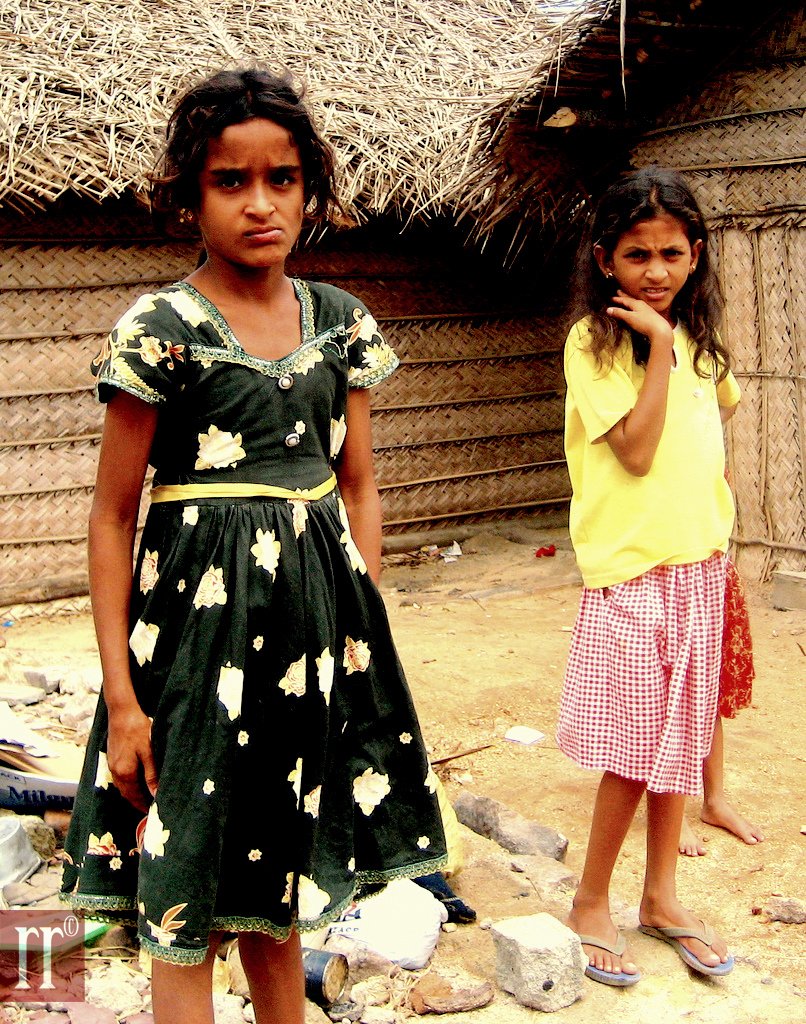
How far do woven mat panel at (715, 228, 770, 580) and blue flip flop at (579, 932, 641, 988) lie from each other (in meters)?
3.51

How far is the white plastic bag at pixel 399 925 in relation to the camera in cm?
241

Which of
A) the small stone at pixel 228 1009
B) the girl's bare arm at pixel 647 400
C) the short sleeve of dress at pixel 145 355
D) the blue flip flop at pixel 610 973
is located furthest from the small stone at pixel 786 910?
the short sleeve of dress at pixel 145 355

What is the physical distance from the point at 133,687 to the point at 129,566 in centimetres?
18

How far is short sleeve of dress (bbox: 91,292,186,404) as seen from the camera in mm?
1599

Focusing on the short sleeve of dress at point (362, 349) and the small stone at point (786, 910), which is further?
the small stone at point (786, 910)

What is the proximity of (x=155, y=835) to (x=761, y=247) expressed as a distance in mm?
4713

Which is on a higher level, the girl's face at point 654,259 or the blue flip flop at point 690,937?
the girl's face at point 654,259

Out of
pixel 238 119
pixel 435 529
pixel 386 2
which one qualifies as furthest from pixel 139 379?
pixel 386 2

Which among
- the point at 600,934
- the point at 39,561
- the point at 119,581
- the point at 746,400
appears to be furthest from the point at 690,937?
the point at 39,561

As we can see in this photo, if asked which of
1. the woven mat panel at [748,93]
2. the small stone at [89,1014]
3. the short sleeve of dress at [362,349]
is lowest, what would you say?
the small stone at [89,1014]

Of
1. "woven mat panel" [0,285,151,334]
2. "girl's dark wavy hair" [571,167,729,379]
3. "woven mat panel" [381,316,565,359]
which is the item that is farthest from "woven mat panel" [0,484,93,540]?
"girl's dark wavy hair" [571,167,729,379]

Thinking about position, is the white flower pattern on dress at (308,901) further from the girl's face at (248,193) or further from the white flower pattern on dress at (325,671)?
the girl's face at (248,193)

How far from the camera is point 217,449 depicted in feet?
5.53

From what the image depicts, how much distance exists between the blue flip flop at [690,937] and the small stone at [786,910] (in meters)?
0.29
